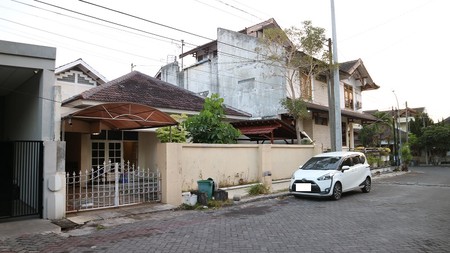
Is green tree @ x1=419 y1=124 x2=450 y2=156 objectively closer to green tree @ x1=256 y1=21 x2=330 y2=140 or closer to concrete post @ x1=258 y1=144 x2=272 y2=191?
green tree @ x1=256 y1=21 x2=330 y2=140

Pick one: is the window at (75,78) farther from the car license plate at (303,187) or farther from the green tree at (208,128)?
the car license plate at (303,187)

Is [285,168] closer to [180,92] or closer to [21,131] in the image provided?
[180,92]

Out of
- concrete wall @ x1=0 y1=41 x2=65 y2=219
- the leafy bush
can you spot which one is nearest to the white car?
the leafy bush

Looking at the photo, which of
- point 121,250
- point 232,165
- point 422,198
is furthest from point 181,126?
point 422,198

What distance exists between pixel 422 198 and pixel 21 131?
14143 mm

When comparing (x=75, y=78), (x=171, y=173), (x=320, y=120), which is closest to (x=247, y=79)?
(x=320, y=120)

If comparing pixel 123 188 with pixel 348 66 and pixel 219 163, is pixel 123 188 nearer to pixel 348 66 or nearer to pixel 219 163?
pixel 219 163

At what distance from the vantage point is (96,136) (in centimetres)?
1543

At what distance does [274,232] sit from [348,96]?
73.5 ft

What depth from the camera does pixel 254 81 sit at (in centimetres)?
2231

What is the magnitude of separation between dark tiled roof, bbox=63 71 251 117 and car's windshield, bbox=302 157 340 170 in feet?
19.5

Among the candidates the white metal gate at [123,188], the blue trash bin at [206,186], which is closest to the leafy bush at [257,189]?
the blue trash bin at [206,186]

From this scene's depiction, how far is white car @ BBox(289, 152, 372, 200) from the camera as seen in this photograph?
38.1 ft

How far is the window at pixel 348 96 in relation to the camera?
26.9 meters
